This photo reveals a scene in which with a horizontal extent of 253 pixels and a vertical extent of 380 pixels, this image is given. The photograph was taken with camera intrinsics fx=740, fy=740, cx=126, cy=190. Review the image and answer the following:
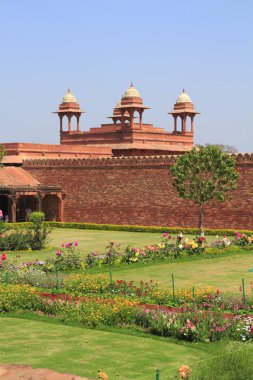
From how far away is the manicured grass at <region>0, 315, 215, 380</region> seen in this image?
9430 mm

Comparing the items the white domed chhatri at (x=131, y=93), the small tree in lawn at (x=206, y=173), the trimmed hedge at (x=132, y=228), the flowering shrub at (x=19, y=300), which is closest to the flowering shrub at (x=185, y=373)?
the flowering shrub at (x=19, y=300)

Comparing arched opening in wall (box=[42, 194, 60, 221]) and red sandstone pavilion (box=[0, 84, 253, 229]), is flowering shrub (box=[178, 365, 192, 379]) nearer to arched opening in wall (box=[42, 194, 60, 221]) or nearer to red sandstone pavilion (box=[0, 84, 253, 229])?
red sandstone pavilion (box=[0, 84, 253, 229])

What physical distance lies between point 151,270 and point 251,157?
483 inches

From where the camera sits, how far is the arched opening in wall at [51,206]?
122ft

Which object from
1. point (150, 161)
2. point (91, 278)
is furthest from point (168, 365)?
point (150, 161)

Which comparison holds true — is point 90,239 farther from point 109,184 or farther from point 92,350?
point 92,350

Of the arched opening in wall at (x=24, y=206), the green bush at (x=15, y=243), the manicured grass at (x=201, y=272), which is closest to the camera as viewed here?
the manicured grass at (x=201, y=272)

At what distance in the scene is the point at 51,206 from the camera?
123ft

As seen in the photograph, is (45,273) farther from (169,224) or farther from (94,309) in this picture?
(169,224)

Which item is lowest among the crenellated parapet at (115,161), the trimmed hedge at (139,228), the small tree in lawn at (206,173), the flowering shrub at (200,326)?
the flowering shrub at (200,326)

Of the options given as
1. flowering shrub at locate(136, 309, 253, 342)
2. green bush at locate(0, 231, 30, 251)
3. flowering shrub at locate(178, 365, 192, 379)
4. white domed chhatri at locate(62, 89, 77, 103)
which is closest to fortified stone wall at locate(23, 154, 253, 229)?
green bush at locate(0, 231, 30, 251)

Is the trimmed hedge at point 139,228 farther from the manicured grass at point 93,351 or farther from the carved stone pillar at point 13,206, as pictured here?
the manicured grass at point 93,351

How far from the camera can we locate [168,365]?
9656 mm

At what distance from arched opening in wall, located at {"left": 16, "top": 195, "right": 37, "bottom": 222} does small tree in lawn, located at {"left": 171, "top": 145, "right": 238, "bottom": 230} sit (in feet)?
37.0
